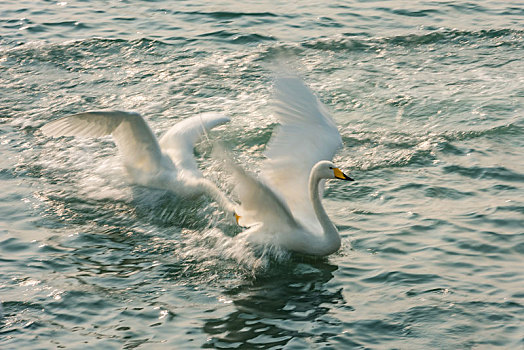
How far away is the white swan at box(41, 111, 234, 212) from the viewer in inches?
376

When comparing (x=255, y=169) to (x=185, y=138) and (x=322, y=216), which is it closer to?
(x=185, y=138)

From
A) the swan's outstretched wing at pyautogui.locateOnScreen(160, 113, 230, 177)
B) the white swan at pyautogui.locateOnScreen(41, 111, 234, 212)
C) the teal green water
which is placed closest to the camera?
the teal green water

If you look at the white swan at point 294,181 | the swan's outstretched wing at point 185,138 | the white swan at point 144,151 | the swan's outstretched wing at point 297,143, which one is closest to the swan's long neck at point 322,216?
the white swan at point 294,181

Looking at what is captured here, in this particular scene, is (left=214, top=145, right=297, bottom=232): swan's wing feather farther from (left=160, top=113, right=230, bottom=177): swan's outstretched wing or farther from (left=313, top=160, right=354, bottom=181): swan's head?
(left=160, top=113, right=230, bottom=177): swan's outstretched wing

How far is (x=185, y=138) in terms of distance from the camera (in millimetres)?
10547

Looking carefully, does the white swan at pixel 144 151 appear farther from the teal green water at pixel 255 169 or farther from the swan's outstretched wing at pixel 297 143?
the swan's outstretched wing at pixel 297 143

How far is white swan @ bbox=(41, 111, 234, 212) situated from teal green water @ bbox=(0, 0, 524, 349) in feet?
0.69

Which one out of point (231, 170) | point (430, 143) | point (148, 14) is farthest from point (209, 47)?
point (231, 170)

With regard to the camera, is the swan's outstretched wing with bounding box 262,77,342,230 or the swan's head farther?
the swan's outstretched wing with bounding box 262,77,342,230

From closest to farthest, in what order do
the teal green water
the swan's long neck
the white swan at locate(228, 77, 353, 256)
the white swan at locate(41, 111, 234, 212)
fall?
the teal green water, the white swan at locate(228, 77, 353, 256), the swan's long neck, the white swan at locate(41, 111, 234, 212)

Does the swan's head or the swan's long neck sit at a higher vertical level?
the swan's head

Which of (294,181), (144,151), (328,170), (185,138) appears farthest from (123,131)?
(328,170)

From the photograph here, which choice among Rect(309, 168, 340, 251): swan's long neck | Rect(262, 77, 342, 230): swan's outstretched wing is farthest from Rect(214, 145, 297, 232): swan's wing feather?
Rect(262, 77, 342, 230): swan's outstretched wing

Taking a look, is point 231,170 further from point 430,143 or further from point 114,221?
point 430,143
